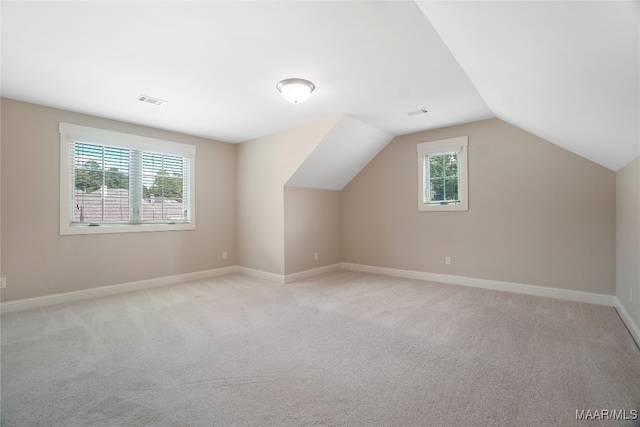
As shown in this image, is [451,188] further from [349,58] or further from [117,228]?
[117,228]

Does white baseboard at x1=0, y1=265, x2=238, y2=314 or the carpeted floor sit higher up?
white baseboard at x1=0, y1=265, x2=238, y2=314

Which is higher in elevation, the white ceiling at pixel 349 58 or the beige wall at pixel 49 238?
the white ceiling at pixel 349 58

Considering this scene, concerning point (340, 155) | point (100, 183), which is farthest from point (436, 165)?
point (100, 183)

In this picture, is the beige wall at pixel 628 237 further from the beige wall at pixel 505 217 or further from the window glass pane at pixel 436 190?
the window glass pane at pixel 436 190

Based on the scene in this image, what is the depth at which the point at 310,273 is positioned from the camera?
530 cm

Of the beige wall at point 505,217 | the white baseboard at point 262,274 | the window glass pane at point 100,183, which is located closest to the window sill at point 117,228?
the window glass pane at point 100,183

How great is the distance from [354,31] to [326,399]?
8.23 ft

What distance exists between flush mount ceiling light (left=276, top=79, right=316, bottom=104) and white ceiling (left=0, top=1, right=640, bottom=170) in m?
0.10

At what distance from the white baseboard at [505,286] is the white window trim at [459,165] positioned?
109 centimetres

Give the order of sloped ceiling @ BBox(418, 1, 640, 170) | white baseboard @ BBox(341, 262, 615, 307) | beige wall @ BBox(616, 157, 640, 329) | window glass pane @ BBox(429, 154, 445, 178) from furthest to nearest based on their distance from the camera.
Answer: window glass pane @ BBox(429, 154, 445, 178)
white baseboard @ BBox(341, 262, 615, 307)
beige wall @ BBox(616, 157, 640, 329)
sloped ceiling @ BBox(418, 1, 640, 170)

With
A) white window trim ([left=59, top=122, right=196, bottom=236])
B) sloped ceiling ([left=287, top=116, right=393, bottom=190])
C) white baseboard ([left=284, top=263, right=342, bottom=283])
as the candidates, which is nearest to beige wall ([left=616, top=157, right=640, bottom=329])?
sloped ceiling ([left=287, top=116, right=393, bottom=190])

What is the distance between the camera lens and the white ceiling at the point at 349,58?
64.0 inches

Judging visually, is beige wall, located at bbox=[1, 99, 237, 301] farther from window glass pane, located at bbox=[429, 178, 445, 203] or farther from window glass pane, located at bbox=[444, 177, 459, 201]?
window glass pane, located at bbox=[444, 177, 459, 201]

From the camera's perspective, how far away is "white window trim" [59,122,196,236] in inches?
149
